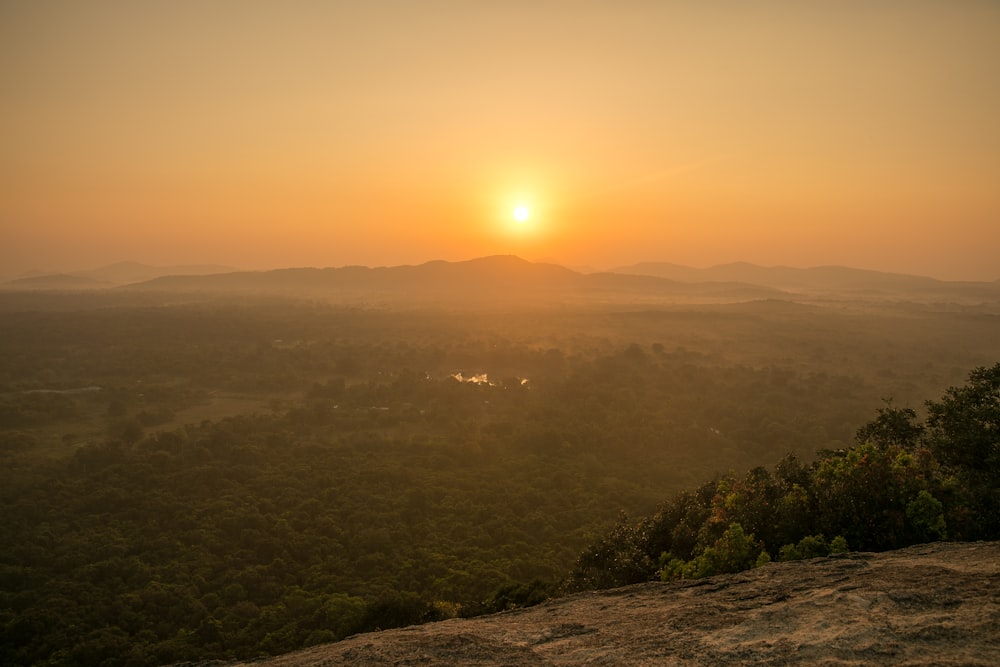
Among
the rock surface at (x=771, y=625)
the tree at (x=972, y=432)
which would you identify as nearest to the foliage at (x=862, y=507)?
the tree at (x=972, y=432)

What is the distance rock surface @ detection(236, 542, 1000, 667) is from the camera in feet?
29.2

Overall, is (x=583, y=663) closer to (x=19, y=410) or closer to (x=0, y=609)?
(x=0, y=609)

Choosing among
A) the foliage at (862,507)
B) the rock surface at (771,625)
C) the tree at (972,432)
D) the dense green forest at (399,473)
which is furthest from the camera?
the dense green forest at (399,473)

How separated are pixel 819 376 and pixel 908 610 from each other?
3245 inches

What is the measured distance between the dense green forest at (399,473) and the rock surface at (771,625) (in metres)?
2.94

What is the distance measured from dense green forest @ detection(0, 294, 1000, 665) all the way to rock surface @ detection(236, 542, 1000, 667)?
294cm

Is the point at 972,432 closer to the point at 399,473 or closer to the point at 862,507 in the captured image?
the point at 862,507

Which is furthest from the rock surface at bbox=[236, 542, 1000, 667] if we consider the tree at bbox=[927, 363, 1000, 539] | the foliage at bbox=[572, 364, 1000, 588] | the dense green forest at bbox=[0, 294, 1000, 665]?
the tree at bbox=[927, 363, 1000, 539]

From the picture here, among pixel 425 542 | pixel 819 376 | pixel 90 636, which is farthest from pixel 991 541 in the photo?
pixel 819 376

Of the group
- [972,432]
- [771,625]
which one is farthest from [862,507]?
[771,625]

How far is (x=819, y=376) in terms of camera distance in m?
81.3

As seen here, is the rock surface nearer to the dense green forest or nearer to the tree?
the dense green forest

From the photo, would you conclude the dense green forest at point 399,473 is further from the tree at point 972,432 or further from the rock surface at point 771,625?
the rock surface at point 771,625

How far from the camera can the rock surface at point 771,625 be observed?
8891mm
